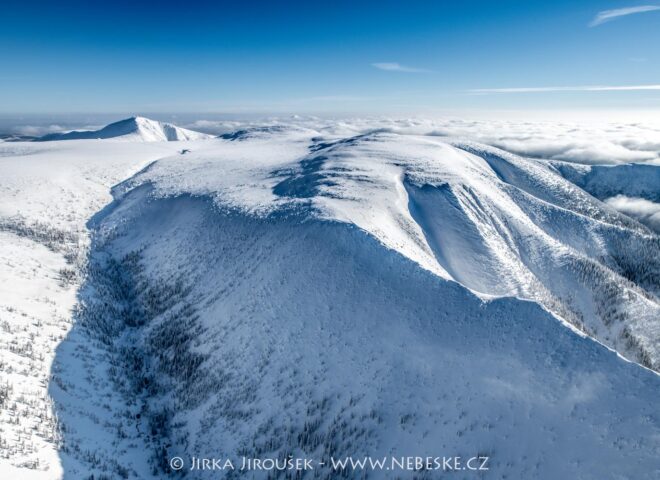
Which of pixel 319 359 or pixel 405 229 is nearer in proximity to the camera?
pixel 319 359

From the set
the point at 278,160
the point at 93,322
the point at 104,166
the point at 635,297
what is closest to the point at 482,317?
the point at 93,322

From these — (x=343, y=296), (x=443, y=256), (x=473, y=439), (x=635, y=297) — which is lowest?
(x=635, y=297)

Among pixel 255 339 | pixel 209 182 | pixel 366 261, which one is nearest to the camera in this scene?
pixel 255 339

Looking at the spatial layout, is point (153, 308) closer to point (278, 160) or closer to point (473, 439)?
point (473, 439)

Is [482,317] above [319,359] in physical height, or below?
above

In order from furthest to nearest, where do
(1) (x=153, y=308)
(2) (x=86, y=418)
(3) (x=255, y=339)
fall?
(1) (x=153, y=308)
(3) (x=255, y=339)
(2) (x=86, y=418)

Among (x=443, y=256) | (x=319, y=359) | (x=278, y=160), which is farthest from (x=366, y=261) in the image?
(x=278, y=160)

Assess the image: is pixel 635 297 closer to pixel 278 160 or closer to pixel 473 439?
pixel 473 439
